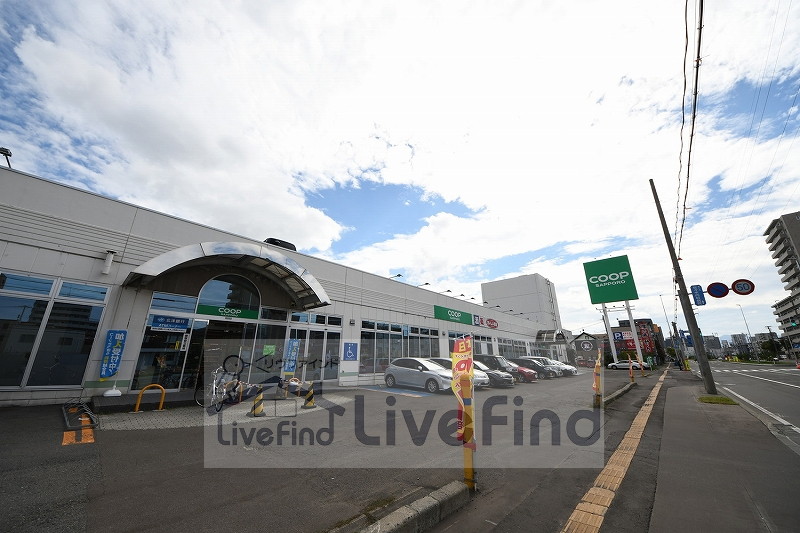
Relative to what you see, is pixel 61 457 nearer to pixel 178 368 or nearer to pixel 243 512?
pixel 243 512

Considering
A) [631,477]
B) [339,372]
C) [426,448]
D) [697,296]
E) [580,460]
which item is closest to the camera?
[631,477]

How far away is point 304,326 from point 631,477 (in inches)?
509

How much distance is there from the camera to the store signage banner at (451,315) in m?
23.4

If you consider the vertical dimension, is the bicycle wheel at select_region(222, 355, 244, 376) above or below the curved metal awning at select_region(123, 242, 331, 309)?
below

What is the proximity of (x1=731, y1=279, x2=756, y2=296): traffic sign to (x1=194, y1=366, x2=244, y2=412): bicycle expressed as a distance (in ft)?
63.6

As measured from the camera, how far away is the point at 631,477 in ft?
15.6

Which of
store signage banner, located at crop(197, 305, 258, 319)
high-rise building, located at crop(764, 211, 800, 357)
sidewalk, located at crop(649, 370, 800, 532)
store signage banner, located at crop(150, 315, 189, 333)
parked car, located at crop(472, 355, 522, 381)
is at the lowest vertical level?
sidewalk, located at crop(649, 370, 800, 532)

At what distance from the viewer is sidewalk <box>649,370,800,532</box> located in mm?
3424

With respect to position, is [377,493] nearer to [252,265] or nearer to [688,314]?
[252,265]

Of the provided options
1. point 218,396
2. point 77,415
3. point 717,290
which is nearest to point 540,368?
point 717,290

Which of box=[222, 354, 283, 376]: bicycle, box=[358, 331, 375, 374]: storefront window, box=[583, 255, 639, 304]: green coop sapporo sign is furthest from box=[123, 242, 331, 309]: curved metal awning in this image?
box=[583, 255, 639, 304]: green coop sapporo sign

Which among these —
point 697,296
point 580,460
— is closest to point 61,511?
point 580,460

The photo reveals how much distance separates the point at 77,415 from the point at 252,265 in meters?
6.46

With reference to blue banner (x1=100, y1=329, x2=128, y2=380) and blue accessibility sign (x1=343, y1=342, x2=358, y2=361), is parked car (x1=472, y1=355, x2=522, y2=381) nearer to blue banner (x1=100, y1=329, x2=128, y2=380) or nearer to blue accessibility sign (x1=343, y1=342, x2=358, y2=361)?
blue accessibility sign (x1=343, y1=342, x2=358, y2=361)
